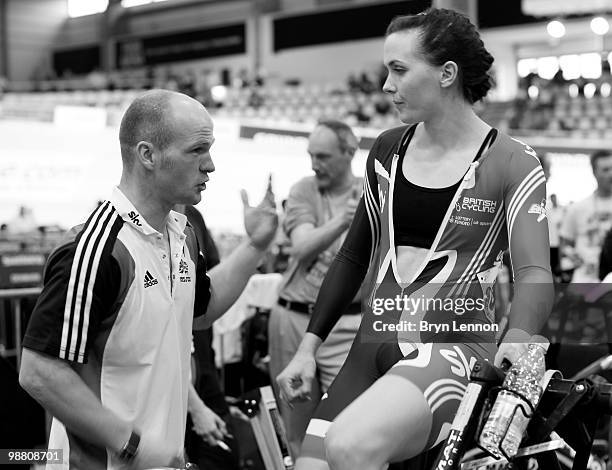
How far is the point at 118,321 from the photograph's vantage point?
79.3 inches

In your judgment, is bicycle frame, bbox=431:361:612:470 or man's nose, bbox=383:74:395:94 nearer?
bicycle frame, bbox=431:361:612:470

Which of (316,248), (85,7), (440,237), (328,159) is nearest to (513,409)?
(440,237)

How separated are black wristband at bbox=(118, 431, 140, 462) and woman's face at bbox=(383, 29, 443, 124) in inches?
42.9

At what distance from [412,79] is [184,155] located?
0.65m

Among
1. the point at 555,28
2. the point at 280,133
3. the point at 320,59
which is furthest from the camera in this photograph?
the point at 320,59

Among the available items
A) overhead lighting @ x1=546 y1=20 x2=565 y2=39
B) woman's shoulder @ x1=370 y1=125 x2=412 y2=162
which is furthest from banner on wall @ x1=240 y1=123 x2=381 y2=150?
woman's shoulder @ x1=370 y1=125 x2=412 y2=162

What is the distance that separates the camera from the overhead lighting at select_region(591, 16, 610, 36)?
72.6 feet

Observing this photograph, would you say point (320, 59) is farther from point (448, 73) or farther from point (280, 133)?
point (448, 73)

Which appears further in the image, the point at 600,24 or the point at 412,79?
the point at 600,24

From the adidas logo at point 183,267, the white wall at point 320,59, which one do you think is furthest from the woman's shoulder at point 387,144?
the white wall at point 320,59

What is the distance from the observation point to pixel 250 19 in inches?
1118

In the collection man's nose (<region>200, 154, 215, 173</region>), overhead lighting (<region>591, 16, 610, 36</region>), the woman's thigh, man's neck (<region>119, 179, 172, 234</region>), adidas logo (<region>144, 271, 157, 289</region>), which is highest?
overhead lighting (<region>591, 16, 610, 36</region>)

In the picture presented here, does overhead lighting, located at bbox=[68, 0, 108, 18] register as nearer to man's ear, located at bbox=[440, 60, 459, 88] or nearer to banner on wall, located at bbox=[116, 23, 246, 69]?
banner on wall, located at bbox=[116, 23, 246, 69]

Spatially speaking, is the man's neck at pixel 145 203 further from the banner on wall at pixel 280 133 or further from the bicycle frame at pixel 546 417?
the banner on wall at pixel 280 133
